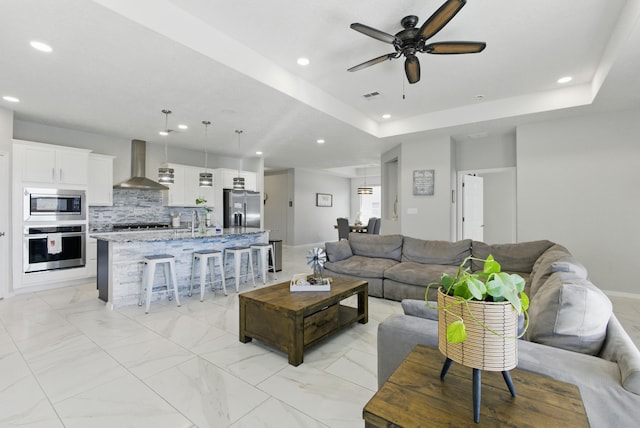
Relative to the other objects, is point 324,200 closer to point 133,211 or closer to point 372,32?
point 133,211

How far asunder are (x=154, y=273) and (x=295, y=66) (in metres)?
3.15

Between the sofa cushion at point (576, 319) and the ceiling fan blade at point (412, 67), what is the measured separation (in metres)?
2.20

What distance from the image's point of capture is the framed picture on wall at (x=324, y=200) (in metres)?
10.8

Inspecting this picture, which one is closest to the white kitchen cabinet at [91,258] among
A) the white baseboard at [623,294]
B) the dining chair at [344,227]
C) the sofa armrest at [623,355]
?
the dining chair at [344,227]

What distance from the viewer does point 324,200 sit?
11.1m

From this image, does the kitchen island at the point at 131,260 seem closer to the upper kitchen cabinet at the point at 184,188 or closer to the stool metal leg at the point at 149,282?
the stool metal leg at the point at 149,282

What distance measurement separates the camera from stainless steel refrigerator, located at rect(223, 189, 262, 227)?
710cm

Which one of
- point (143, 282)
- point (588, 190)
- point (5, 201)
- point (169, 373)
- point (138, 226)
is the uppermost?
point (588, 190)

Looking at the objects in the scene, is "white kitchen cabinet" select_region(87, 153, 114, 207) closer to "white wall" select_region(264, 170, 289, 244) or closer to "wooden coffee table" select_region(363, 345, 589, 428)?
"white wall" select_region(264, 170, 289, 244)

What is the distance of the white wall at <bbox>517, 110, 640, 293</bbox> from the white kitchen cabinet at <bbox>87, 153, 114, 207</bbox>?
710 cm

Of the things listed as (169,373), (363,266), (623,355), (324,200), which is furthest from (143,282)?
(324,200)

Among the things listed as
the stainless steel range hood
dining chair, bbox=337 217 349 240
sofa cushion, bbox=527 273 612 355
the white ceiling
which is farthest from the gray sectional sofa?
dining chair, bbox=337 217 349 240

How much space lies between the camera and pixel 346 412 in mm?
1874

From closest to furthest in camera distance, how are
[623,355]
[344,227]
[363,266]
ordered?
[623,355]
[363,266]
[344,227]
